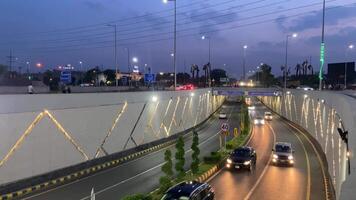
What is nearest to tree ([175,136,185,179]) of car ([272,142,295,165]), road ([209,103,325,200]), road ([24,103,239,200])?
road ([24,103,239,200])

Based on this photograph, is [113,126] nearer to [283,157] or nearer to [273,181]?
[273,181]

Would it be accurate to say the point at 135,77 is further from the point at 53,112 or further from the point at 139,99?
the point at 53,112

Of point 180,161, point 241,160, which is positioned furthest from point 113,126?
point 180,161

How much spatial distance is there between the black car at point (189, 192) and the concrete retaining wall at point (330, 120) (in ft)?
18.5

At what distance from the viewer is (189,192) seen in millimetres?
19109

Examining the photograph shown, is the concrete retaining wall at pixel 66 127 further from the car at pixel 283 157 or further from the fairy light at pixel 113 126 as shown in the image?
the car at pixel 283 157

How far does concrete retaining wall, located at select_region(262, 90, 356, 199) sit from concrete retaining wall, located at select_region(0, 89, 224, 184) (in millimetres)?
16460

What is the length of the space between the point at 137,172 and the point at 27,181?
346 inches

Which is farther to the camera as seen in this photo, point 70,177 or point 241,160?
point 241,160

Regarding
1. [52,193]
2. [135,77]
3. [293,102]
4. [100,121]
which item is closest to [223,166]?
[100,121]

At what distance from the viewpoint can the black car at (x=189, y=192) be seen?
18797mm

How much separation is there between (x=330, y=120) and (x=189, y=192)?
18679 mm

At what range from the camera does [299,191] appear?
27.7 meters

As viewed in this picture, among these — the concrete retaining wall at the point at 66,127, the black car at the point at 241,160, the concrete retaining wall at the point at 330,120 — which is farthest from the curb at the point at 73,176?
the concrete retaining wall at the point at 330,120
